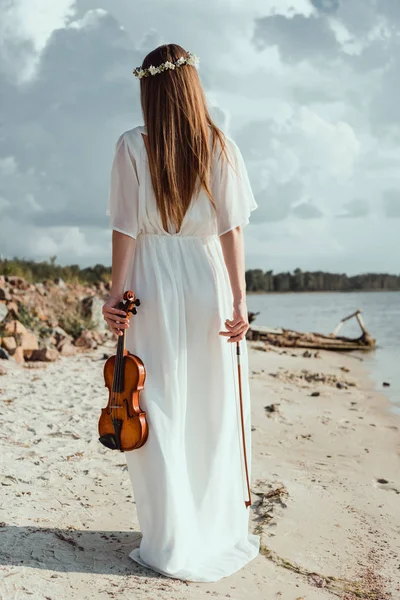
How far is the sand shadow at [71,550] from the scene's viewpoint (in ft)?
9.85

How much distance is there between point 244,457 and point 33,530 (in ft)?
3.86

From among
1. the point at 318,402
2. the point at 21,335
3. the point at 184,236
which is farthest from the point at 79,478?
the point at 21,335

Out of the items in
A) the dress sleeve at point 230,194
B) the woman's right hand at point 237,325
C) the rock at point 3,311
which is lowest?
the rock at point 3,311

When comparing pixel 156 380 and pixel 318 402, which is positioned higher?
pixel 156 380

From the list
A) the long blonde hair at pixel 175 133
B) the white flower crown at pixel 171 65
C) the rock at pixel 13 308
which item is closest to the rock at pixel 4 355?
the rock at pixel 13 308

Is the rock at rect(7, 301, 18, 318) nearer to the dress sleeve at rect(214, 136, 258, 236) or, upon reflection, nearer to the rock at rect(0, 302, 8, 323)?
the rock at rect(0, 302, 8, 323)

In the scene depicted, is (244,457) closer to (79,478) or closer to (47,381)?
(79,478)

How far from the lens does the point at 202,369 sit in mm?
3068

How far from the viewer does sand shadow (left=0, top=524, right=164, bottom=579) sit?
3004 mm

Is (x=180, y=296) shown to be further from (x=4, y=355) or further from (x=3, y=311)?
(x=3, y=311)

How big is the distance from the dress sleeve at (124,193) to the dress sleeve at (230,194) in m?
0.38

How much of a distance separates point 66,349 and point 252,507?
672cm

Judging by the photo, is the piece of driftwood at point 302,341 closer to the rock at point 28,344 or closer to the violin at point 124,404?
the rock at point 28,344

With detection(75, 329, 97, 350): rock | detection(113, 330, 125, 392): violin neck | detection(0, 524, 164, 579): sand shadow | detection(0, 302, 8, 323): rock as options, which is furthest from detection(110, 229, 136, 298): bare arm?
detection(0, 302, 8, 323): rock
